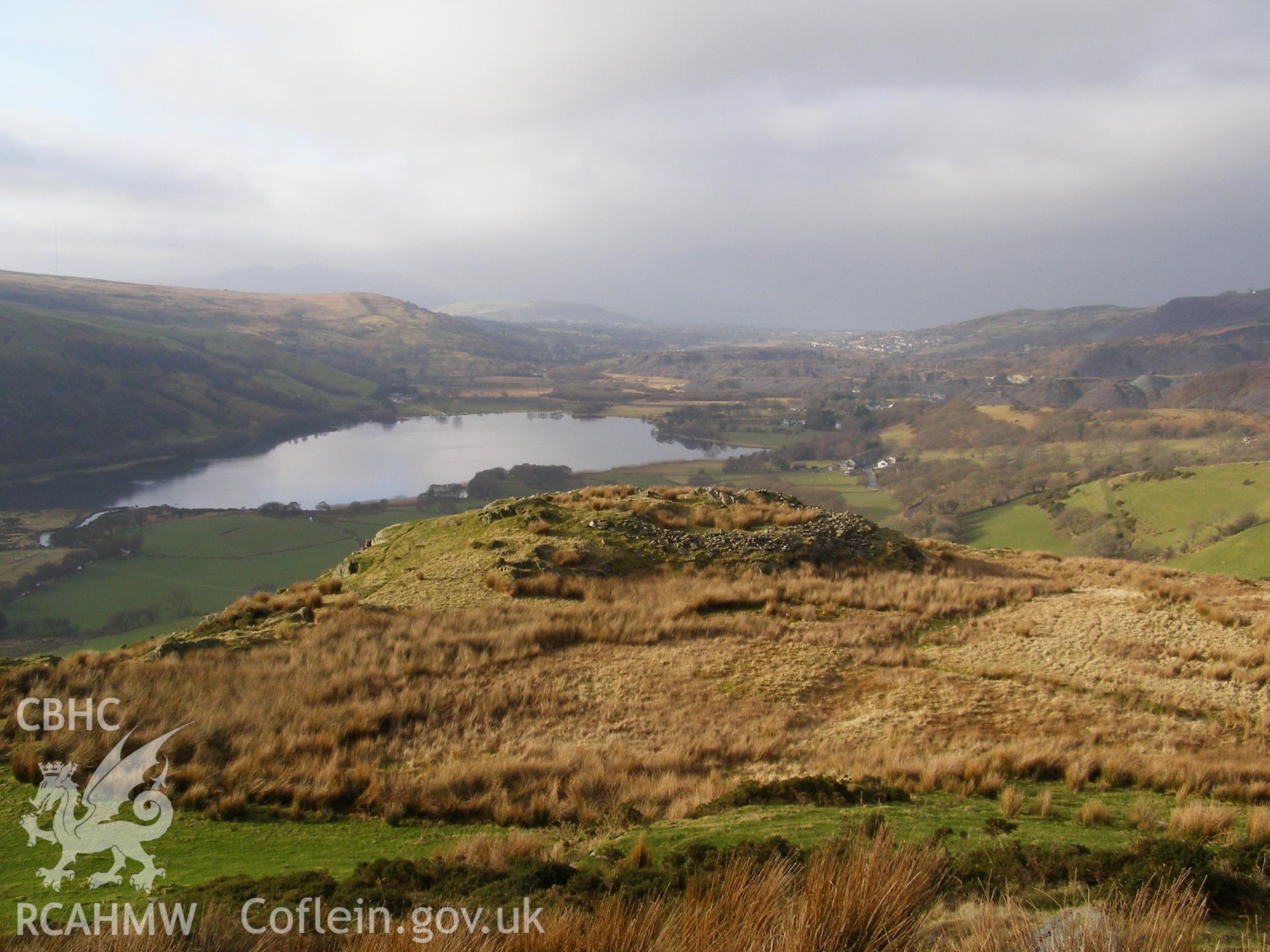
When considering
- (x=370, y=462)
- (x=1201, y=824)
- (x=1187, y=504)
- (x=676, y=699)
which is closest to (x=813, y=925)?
(x=1201, y=824)

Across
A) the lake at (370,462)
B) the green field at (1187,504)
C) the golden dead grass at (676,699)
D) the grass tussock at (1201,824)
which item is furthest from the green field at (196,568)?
the green field at (1187,504)

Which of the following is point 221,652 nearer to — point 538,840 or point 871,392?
point 538,840

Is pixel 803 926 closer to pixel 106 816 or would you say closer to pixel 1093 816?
pixel 1093 816

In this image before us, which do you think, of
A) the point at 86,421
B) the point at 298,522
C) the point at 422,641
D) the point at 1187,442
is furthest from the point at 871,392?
the point at 422,641

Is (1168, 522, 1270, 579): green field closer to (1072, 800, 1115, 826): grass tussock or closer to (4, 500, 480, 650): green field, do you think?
(1072, 800, 1115, 826): grass tussock

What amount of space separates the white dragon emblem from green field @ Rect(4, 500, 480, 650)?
2888cm

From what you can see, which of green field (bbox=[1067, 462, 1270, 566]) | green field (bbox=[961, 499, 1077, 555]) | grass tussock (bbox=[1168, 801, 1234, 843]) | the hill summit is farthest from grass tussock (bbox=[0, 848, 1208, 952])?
green field (bbox=[961, 499, 1077, 555])

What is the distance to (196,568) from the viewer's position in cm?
4706

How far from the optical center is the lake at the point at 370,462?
77.2 metres

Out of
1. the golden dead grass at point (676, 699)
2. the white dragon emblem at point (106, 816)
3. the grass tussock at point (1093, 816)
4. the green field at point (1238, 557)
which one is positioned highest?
the white dragon emblem at point (106, 816)

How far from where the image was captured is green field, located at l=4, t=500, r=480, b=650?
123 feet

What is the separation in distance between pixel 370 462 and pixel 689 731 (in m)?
96.5

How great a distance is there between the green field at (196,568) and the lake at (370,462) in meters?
14.6

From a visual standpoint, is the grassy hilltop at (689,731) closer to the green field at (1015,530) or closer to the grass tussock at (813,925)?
the grass tussock at (813,925)
